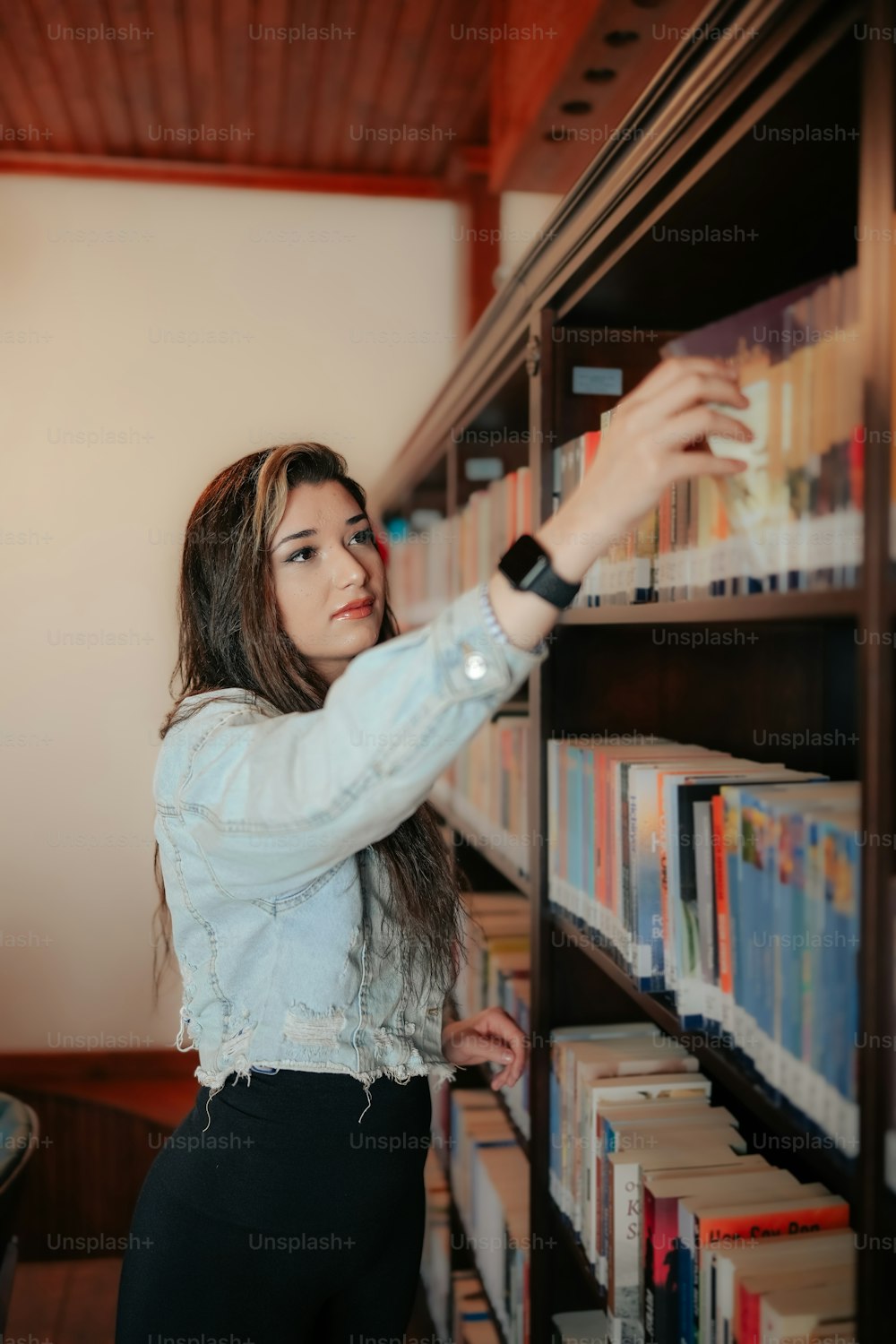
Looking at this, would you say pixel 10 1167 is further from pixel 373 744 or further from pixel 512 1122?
pixel 373 744

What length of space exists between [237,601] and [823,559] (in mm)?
702

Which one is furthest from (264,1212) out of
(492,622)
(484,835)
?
(484,835)

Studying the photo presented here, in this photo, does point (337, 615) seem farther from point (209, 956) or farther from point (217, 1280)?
point (217, 1280)

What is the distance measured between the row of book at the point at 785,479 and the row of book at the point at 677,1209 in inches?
25.5

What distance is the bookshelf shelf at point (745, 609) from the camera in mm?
757

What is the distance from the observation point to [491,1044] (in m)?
1.47

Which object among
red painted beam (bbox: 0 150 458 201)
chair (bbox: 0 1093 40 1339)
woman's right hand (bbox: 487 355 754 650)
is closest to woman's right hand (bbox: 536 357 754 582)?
woman's right hand (bbox: 487 355 754 650)

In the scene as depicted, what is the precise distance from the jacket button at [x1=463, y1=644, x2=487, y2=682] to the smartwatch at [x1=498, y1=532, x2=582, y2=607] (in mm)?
65

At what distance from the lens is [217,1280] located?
1158mm

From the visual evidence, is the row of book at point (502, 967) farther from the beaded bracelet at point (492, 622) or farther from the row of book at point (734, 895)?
the beaded bracelet at point (492, 622)

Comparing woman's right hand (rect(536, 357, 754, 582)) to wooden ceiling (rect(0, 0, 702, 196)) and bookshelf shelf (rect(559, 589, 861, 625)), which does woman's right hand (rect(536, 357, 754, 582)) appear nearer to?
bookshelf shelf (rect(559, 589, 861, 625))

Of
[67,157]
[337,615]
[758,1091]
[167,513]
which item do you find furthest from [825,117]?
[67,157]

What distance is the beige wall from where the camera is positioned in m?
3.59

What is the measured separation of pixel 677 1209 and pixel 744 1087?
0.95 feet
